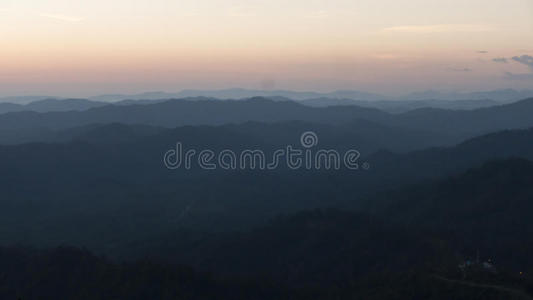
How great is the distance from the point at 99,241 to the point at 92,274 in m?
54.7

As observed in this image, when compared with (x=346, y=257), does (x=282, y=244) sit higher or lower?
lower

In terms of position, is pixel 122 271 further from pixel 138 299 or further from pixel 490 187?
pixel 490 187

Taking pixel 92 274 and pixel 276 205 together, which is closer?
pixel 92 274

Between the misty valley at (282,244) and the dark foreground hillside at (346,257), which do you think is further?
the misty valley at (282,244)

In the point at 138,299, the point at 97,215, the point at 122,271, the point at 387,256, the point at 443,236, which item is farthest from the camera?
the point at 97,215

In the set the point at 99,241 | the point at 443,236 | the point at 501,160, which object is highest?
the point at 501,160

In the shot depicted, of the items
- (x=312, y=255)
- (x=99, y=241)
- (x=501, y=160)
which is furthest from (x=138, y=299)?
(x=501, y=160)

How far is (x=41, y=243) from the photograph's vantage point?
133625mm

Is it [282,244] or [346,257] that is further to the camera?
[282,244]

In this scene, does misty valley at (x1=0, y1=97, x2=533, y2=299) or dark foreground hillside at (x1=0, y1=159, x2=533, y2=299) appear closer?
dark foreground hillside at (x1=0, y1=159, x2=533, y2=299)

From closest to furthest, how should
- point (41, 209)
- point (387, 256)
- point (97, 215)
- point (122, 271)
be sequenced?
point (122, 271) < point (387, 256) < point (97, 215) < point (41, 209)

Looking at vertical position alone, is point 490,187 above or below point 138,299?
above

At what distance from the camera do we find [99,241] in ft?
455

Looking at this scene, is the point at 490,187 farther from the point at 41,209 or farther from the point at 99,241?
the point at 41,209
